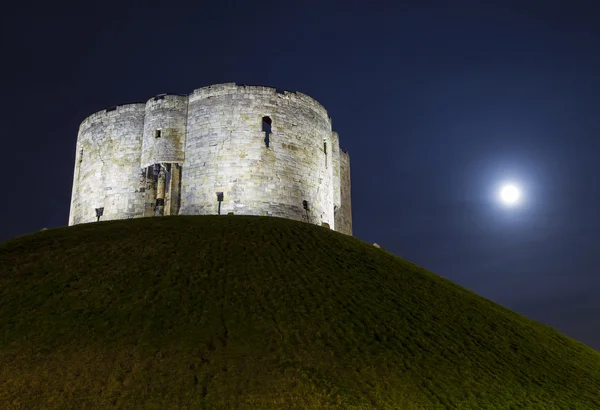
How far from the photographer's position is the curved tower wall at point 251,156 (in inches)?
1342

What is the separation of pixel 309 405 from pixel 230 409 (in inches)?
73.8

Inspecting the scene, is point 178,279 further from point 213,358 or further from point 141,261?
point 213,358

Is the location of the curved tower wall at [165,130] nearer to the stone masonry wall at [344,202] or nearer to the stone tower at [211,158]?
the stone tower at [211,158]

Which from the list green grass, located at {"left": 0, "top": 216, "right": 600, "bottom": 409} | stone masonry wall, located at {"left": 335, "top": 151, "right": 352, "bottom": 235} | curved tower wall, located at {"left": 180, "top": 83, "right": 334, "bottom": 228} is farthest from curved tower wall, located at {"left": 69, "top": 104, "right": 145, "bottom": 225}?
stone masonry wall, located at {"left": 335, "top": 151, "right": 352, "bottom": 235}

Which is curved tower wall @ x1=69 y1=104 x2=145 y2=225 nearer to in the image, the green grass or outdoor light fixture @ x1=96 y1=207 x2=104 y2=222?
outdoor light fixture @ x1=96 y1=207 x2=104 y2=222

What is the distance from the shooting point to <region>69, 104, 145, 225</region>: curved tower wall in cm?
3734

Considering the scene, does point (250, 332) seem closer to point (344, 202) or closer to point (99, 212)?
point (99, 212)

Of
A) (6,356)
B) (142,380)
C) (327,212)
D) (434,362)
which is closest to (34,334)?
(6,356)

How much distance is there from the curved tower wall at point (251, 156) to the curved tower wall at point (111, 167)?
4.04 m

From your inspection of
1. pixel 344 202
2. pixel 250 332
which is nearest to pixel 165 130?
pixel 344 202

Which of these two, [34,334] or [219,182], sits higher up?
[219,182]

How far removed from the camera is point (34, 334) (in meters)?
18.0

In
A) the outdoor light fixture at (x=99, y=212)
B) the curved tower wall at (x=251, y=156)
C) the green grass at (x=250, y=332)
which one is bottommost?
the green grass at (x=250, y=332)

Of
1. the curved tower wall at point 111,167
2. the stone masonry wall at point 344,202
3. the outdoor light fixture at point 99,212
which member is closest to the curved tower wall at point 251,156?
the curved tower wall at point 111,167
